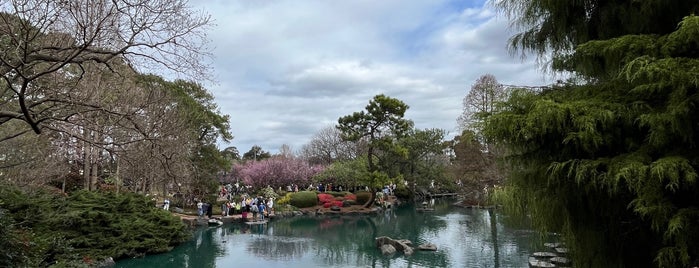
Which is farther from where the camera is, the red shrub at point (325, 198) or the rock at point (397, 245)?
the red shrub at point (325, 198)

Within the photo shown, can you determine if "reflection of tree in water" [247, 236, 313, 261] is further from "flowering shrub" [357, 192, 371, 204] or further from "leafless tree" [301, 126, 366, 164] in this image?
"leafless tree" [301, 126, 366, 164]

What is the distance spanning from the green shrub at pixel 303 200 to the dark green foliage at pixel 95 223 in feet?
41.8

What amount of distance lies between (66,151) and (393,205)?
2395 centimetres

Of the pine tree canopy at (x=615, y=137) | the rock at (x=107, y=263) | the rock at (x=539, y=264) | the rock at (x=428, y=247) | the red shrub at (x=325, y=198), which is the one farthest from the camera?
the red shrub at (x=325, y=198)

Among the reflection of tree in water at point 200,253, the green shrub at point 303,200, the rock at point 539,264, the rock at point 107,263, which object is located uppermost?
the green shrub at point 303,200

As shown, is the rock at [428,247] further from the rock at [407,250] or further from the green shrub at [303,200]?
the green shrub at [303,200]

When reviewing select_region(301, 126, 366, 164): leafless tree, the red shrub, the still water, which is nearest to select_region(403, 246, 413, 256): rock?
the still water

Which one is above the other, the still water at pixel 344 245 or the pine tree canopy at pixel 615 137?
the pine tree canopy at pixel 615 137

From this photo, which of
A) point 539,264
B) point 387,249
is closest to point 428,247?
point 387,249

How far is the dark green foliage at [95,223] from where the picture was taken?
9805mm

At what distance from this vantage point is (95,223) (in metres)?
12.2

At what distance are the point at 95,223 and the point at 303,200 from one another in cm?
1635

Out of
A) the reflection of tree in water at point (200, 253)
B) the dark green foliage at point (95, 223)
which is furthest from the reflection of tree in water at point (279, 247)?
the dark green foliage at point (95, 223)

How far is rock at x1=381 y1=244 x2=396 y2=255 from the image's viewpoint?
14.0 m
